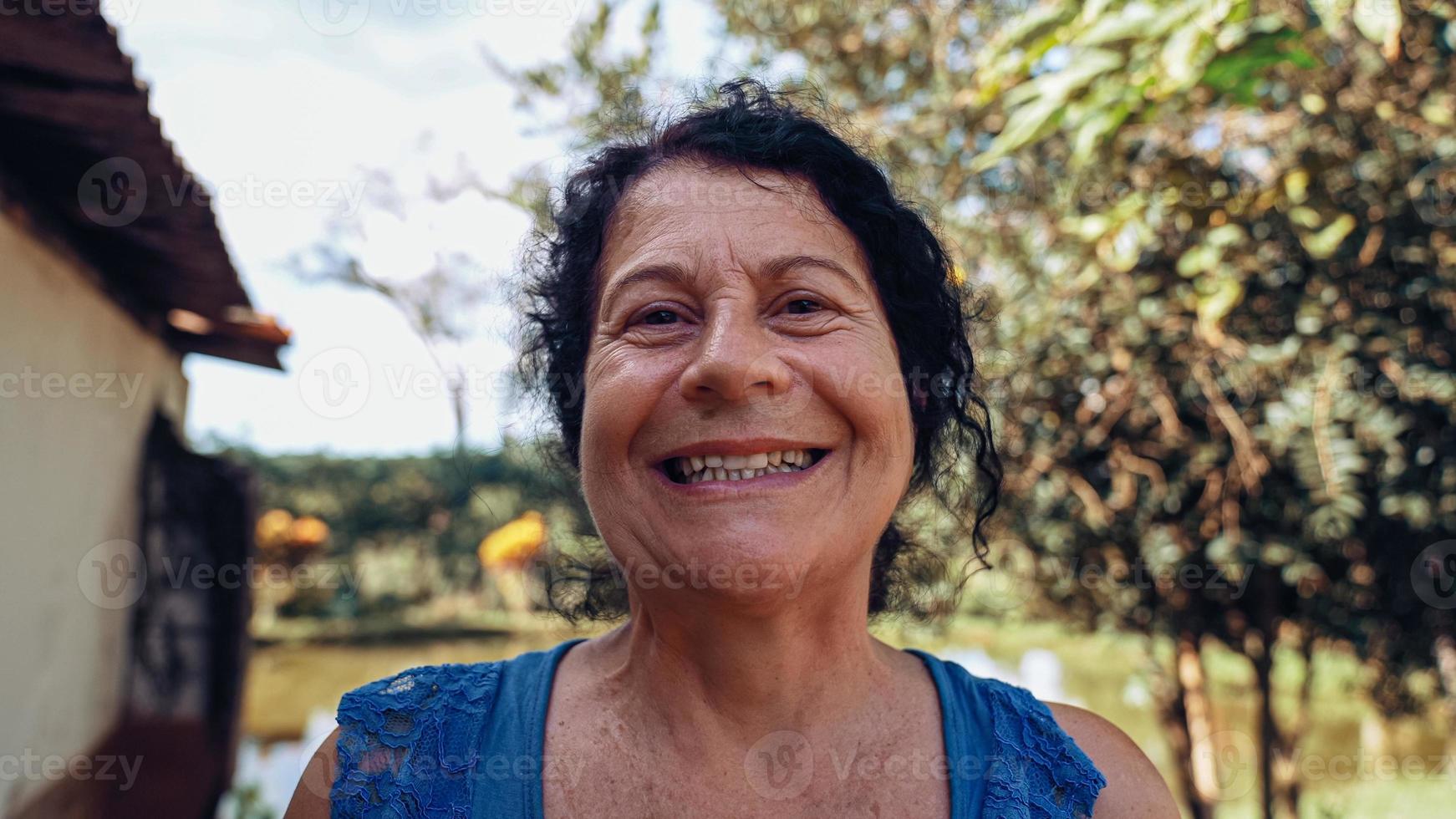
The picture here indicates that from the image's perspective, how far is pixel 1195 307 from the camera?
3.71 m

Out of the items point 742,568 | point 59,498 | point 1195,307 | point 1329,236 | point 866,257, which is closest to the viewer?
point 742,568

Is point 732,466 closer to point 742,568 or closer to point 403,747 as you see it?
point 742,568

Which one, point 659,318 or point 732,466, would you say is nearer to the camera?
point 732,466

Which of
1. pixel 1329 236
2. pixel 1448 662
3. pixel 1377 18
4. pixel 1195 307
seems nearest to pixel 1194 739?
pixel 1448 662

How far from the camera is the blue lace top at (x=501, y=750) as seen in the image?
1548 millimetres

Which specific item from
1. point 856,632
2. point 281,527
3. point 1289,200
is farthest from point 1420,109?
point 281,527

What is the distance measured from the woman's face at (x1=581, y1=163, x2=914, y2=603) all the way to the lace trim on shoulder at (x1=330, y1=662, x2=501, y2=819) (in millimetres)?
374

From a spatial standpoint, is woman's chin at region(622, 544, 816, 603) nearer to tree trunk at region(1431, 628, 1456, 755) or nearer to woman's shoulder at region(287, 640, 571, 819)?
woman's shoulder at region(287, 640, 571, 819)

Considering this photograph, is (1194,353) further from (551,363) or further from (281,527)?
(281,527)

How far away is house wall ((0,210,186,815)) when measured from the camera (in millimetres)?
3938

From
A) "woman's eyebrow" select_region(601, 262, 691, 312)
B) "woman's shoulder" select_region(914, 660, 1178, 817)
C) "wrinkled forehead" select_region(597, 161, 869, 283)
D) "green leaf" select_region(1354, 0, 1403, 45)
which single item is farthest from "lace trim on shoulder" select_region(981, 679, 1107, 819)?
"green leaf" select_region(1354, 0, 1403, 45)

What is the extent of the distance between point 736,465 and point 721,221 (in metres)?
0.40

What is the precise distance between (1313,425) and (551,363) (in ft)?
8.69

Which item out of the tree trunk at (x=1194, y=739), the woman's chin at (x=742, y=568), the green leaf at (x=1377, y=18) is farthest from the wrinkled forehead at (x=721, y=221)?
the tree trunk at (x=1194, y=739)
